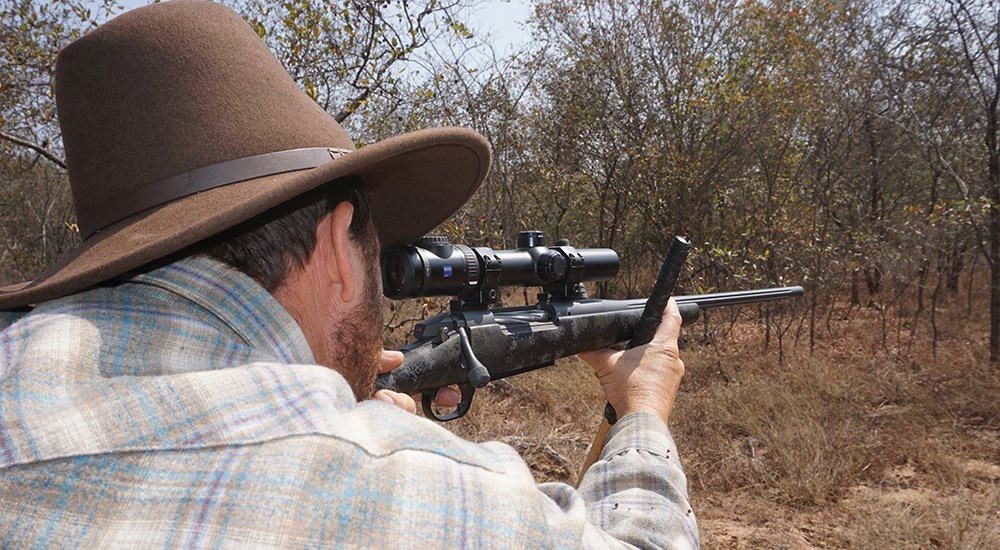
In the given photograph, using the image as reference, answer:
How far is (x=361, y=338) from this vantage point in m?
1.37

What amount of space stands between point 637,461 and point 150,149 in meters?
1.24

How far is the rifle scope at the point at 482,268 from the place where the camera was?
212cm

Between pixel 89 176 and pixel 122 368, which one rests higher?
pixel 89 176

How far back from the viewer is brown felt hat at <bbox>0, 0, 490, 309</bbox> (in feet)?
3.84

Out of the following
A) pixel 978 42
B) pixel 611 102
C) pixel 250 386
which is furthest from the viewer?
pixel 611 102

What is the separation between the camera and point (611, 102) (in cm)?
945

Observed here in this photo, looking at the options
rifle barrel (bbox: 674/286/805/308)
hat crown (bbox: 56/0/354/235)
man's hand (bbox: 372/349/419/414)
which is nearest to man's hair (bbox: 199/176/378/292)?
hat crown (bbox: 56/0/354/235)

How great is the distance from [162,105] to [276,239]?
0.35 metres

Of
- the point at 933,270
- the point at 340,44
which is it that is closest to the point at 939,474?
the point at 340,44

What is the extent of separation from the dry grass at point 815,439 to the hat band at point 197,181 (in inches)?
153

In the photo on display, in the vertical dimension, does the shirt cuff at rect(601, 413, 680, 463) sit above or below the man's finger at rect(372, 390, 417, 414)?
Answer: below

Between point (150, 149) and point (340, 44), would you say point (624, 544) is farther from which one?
point (340, 44)

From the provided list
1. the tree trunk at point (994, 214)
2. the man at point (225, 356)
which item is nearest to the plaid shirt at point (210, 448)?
the man at point (225, 356)

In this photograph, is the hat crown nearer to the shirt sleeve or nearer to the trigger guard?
the shirt sleeve
